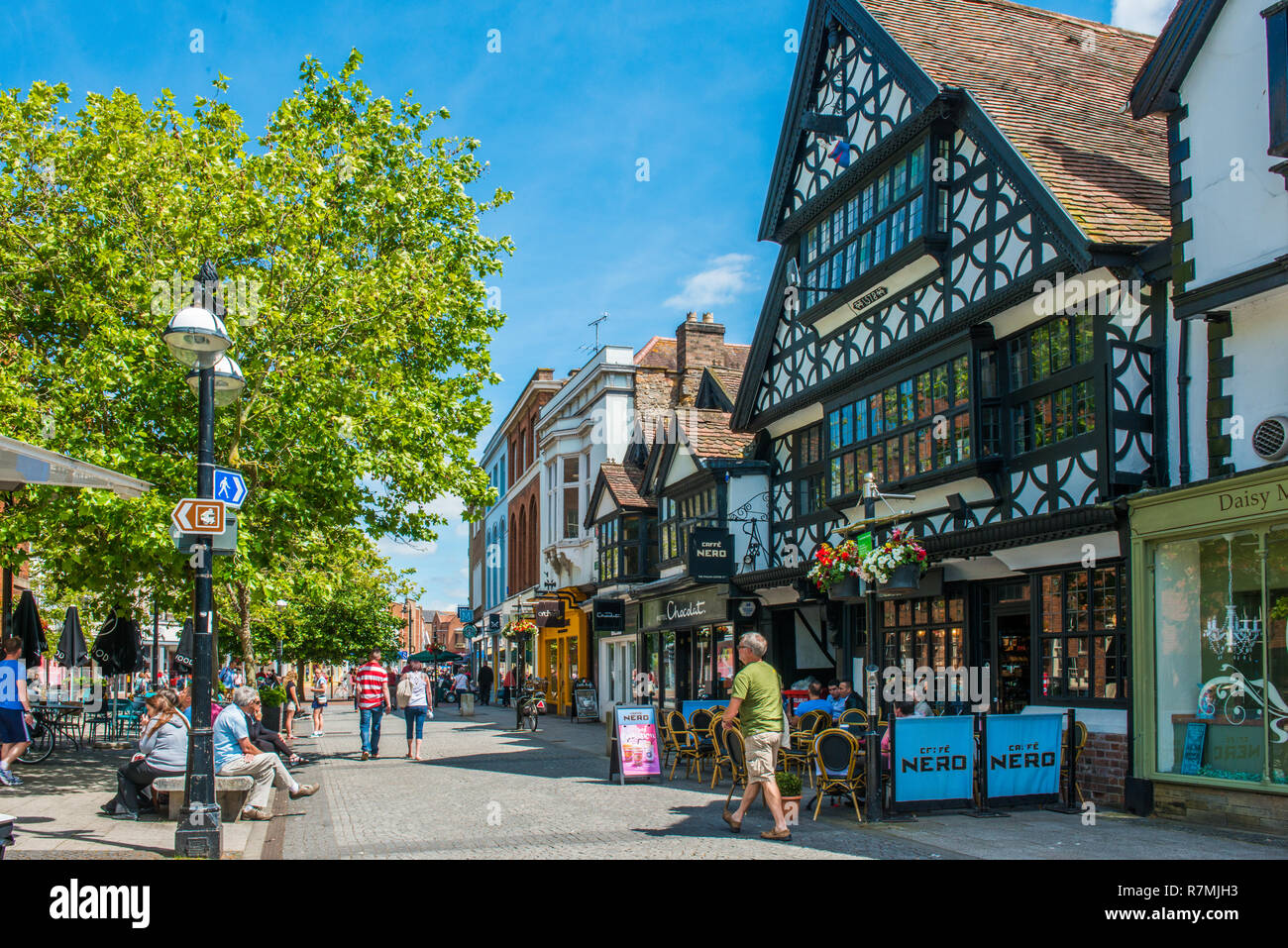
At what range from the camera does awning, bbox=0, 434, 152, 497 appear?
354 inches

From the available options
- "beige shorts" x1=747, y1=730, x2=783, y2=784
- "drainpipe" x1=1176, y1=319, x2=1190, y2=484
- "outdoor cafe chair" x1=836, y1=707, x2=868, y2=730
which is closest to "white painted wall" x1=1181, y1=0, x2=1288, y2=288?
"drainpipe" x1=1176, y1=319, x2=1190, y2=484

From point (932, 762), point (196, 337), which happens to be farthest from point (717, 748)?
point (196, 337)

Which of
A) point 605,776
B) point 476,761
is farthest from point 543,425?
point 605,776

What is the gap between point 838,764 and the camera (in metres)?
12.1

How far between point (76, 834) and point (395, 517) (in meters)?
8.44

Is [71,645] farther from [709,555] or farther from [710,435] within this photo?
[710,435]

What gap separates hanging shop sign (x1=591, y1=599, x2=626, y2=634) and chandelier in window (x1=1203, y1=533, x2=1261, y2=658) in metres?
20.0

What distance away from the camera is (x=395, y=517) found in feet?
61.1

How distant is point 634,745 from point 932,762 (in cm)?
490

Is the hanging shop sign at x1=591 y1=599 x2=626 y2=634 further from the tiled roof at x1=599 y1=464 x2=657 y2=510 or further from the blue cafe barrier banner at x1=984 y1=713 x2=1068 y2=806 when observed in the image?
the blue cafe barrier banner at x1=984 y1=713 x2=1068 y2=806

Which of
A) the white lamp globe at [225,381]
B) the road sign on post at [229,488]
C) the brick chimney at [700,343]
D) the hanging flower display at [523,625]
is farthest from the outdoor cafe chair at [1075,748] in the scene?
the hanging flower display at [523,625]

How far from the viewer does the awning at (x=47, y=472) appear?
9.00 m

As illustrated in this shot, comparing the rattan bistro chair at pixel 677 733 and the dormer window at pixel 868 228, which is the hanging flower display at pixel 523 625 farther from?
the rattan bistro chair at pixel 677 733

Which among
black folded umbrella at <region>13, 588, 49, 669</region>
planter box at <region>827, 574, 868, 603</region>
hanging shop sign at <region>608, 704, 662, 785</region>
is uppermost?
planter box at <region>827, 574, 868, 603</region>
